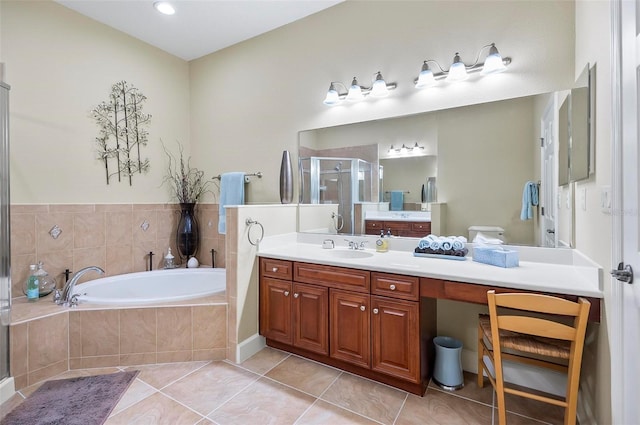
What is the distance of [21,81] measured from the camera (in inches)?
92.3

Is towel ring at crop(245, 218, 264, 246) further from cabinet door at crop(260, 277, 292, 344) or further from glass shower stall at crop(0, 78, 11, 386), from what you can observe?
glass shower stall at crop(0, 78, 11, 386)

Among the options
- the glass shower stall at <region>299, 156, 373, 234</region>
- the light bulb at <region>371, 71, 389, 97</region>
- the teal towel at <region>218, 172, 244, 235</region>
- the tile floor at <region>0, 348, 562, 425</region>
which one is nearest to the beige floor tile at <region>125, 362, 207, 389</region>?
the tile floor at <region>0, 348, 562, 425</region>

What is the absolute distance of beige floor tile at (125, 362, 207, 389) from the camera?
6.57 feet

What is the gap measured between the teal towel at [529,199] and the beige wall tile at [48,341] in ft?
10.6

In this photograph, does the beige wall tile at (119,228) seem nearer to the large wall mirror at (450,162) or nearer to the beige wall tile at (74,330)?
the beige wall tile at (74,330)

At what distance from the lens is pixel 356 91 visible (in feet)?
8.10

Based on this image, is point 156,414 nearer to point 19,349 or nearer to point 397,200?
point 19,349

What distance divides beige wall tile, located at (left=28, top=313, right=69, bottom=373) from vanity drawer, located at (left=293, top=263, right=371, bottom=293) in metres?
1.67

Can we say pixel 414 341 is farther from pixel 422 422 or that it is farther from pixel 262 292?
pixel 262 292

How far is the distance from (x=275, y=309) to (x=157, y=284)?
151 cm

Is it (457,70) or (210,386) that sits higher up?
(457,70)

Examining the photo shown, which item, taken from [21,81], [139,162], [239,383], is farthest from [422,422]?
[21,81]

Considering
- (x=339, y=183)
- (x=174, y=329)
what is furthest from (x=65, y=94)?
(x=339, y=183)

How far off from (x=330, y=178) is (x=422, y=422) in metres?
1.88
